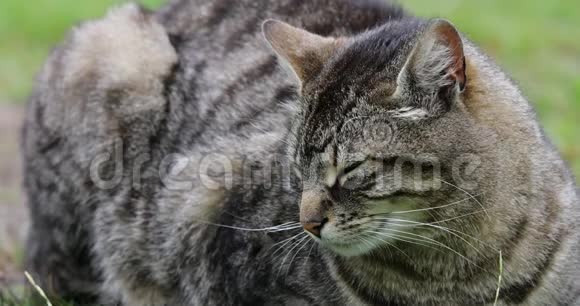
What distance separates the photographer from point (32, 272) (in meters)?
4.50

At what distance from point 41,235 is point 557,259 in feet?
8.01

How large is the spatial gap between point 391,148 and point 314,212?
0.33m

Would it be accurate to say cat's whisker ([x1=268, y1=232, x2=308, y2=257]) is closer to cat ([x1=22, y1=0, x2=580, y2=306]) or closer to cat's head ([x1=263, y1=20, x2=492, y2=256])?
cat ([x1=22, y1=0, x2=580, y2=306])

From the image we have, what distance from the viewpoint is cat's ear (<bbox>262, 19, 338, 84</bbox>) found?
3.34 m

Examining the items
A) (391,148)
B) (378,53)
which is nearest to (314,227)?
(391,148)

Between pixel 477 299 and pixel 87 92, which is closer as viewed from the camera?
pixel 477 299

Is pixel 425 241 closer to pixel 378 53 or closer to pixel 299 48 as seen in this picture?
pixel 378 53

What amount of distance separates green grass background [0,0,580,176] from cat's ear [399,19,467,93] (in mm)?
3007

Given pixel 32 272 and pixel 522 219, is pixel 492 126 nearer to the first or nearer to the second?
pixel 522 219

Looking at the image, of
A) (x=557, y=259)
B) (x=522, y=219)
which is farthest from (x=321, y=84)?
(x=557, y=259)

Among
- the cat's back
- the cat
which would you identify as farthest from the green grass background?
the cat

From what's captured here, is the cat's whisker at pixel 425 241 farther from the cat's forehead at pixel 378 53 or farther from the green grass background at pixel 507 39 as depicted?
the green grass background at pixel 507 39

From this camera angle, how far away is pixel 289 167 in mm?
3520

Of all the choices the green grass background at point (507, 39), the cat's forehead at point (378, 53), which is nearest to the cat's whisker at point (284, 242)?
the cat's forehead at point (378, 53)
